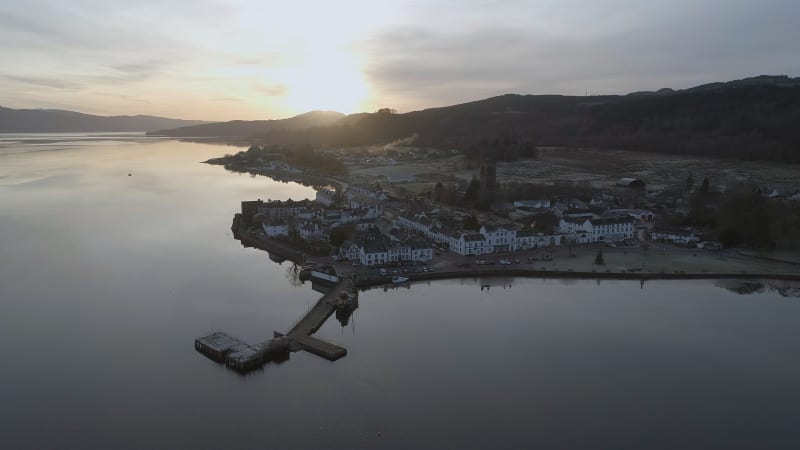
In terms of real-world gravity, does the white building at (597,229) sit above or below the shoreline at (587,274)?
above

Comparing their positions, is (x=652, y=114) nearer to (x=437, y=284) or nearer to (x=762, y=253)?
(x=762, y=253)

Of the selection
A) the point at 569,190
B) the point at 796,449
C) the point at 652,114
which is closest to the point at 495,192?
the point at 569,190

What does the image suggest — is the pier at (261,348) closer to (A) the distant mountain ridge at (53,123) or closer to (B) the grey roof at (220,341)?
(B) the grey roof at (220,341)

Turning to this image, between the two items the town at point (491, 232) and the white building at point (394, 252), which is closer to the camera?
the white building at point (394, 252)

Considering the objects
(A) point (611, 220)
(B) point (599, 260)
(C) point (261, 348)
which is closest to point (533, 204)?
(A) point (611, 220)

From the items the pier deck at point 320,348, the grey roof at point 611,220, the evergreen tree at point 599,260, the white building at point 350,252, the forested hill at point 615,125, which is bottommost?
the pier deck at point 320,348

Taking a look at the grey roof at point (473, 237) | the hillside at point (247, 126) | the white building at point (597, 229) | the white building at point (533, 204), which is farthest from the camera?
the hillside at point (247, 126)

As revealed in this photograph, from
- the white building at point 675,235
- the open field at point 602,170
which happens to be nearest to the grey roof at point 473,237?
the white building at point 675,235

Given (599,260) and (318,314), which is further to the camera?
(599,260)

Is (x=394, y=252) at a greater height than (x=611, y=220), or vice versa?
(x=611, y=220)

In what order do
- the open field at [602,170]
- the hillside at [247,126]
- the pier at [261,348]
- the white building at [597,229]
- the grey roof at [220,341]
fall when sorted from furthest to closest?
the hillside at [247,126], the open field at [602,170], the white building at [597,229], the grey roof at [220,341], the pier at [261,348]

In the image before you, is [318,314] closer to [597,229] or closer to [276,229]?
[276,229]
